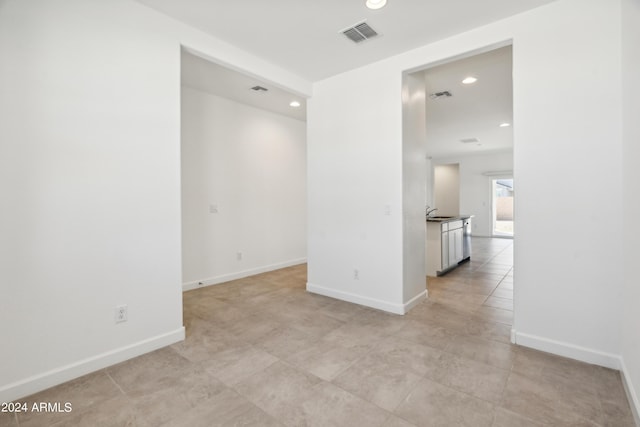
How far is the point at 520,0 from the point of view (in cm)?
234

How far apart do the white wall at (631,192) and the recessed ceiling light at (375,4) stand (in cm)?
159

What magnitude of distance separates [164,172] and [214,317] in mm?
1639

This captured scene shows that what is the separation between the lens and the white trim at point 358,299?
3309mm

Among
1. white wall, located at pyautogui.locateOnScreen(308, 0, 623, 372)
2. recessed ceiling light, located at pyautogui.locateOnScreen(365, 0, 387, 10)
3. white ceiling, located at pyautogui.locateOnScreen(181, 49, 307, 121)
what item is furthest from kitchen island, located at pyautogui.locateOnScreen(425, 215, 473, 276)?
recessed ceiling light, located at pyautogui.locateOnScreen(365, 0, 387, 10)

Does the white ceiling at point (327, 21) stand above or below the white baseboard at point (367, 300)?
above

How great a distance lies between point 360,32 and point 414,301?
2.96 m

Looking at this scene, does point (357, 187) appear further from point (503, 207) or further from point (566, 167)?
point (503, 207)

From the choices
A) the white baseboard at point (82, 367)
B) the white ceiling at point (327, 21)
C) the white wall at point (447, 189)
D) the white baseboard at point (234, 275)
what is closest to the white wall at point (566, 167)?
the white ceiling at point (327, 21)

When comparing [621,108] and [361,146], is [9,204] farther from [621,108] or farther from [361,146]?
[621,108]

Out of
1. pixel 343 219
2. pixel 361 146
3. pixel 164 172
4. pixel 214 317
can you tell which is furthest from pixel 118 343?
pixel 361 146

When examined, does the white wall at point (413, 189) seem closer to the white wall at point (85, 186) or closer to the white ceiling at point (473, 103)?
the white ceiling at point (473, 103)

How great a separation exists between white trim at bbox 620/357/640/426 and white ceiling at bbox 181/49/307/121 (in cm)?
412

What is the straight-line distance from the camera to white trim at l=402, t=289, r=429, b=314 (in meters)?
3.32

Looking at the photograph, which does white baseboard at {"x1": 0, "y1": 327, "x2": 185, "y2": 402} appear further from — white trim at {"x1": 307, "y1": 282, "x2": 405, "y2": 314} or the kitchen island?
the kitchen island
